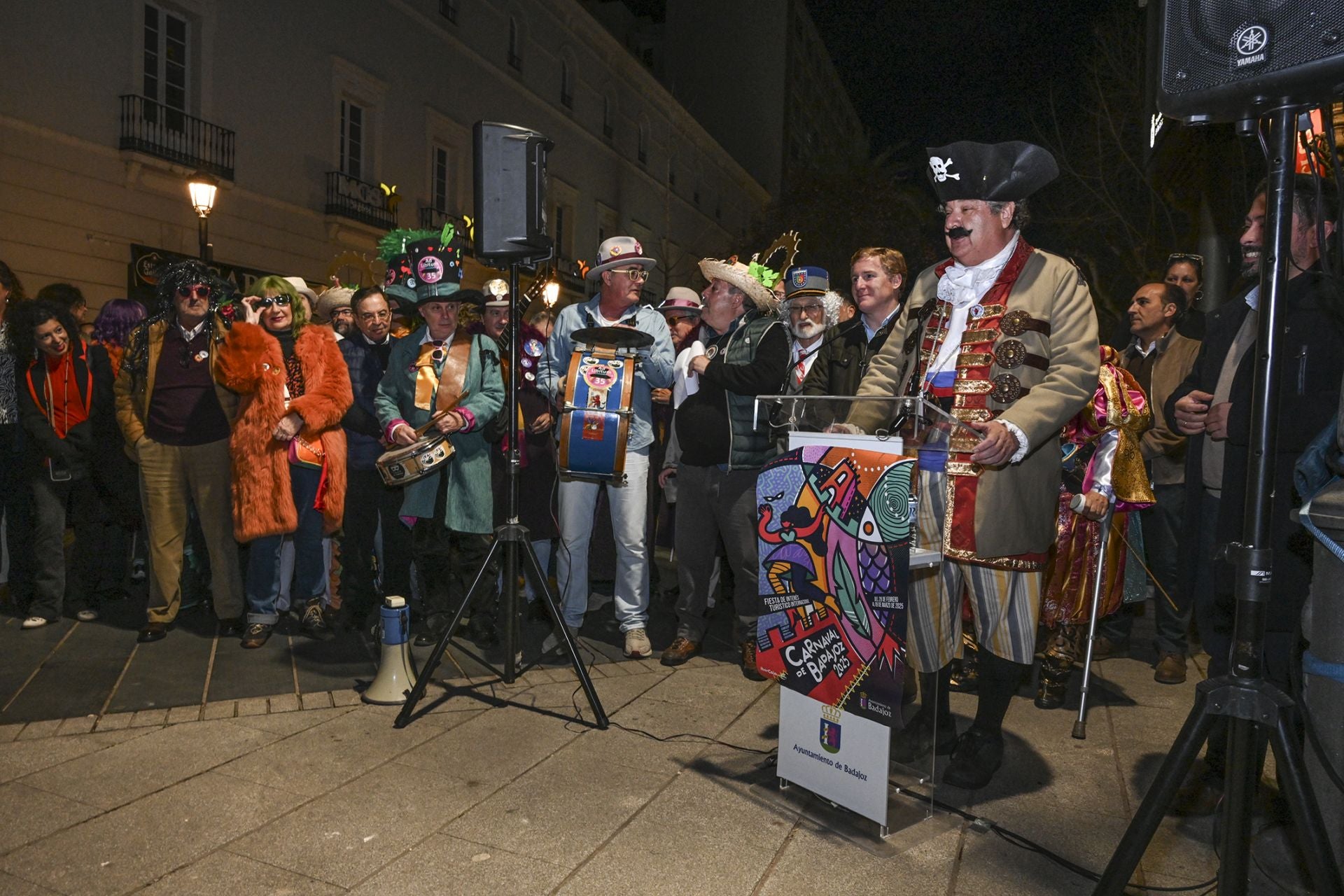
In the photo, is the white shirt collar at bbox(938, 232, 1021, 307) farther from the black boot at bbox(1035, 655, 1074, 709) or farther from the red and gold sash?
the black boot at bbox(1035, 655, 1074, 709)

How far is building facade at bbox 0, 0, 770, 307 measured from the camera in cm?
1351

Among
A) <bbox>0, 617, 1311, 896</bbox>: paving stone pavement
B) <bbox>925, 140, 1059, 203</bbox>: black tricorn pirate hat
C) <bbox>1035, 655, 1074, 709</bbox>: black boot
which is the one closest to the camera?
<bbox>0, 617, 1311, 896</bbox>: paving stone pavement

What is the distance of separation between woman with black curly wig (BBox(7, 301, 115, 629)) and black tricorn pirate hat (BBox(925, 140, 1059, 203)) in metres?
5.60

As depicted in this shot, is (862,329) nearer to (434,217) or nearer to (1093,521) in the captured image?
(1093,521)

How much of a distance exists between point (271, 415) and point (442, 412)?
3.69ft

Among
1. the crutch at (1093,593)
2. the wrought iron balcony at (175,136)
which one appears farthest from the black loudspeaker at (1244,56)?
the wrought iron balcony at (175,136)

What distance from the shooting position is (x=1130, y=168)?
17.5 m

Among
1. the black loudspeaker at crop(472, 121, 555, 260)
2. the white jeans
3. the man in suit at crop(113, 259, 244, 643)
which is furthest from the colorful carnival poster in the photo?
the man in suit at crop(113, 259, 244, 643)

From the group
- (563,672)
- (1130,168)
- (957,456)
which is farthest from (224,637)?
(1130,168)

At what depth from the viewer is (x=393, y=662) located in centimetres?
468

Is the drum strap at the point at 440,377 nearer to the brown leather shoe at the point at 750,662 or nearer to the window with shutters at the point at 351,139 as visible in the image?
the brown leather shoe at the point at 750,662

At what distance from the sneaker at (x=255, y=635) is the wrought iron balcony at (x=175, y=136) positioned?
11.7 m

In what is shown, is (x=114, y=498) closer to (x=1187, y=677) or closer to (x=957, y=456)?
(x=957, y=456)

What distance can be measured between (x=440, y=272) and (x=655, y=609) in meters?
2.75
